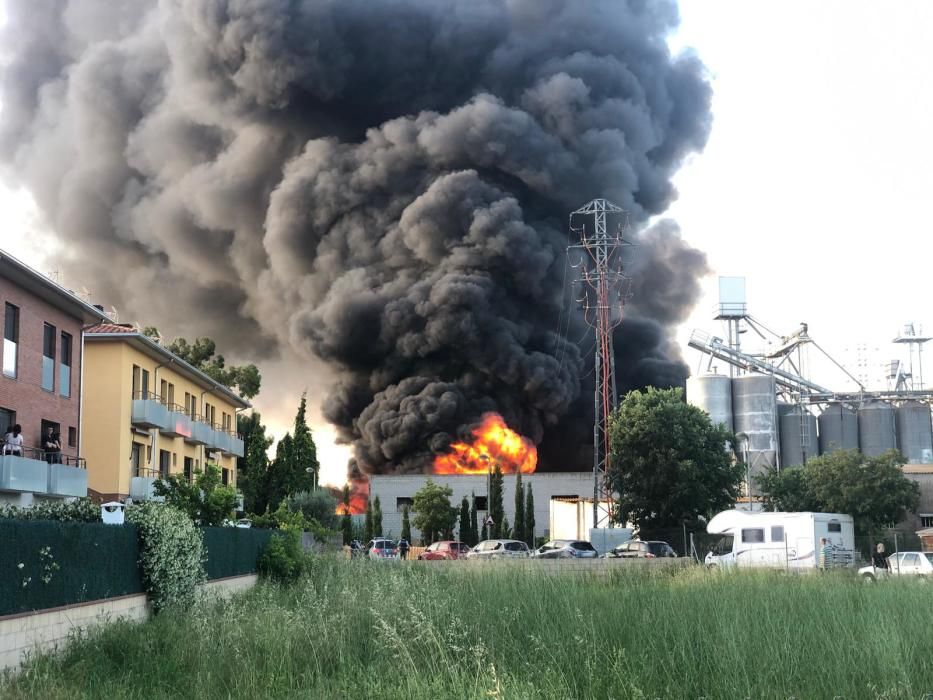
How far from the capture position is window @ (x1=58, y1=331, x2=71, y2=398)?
102 feet

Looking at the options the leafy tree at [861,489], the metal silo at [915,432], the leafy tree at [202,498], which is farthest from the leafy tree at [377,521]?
the leafy tree at [202,498]

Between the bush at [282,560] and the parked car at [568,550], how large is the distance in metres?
16.3

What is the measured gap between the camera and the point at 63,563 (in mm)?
12484

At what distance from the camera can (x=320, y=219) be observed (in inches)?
3344

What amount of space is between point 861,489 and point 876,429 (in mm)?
25209

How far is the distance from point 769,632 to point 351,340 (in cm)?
6962

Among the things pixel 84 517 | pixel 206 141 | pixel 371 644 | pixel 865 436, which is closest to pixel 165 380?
pixel 84 517

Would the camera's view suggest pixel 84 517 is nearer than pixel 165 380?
Yes

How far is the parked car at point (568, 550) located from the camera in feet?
139

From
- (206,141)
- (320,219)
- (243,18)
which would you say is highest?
(243,18)

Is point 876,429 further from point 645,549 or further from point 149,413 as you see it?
point 149,413

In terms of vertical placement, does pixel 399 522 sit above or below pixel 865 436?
below

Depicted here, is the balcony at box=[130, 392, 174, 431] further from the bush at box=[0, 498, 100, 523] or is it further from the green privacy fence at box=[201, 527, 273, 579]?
the bush at box=[0, 498, 100, 523]

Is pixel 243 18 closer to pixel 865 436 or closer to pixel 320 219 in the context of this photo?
pixel 320 219
